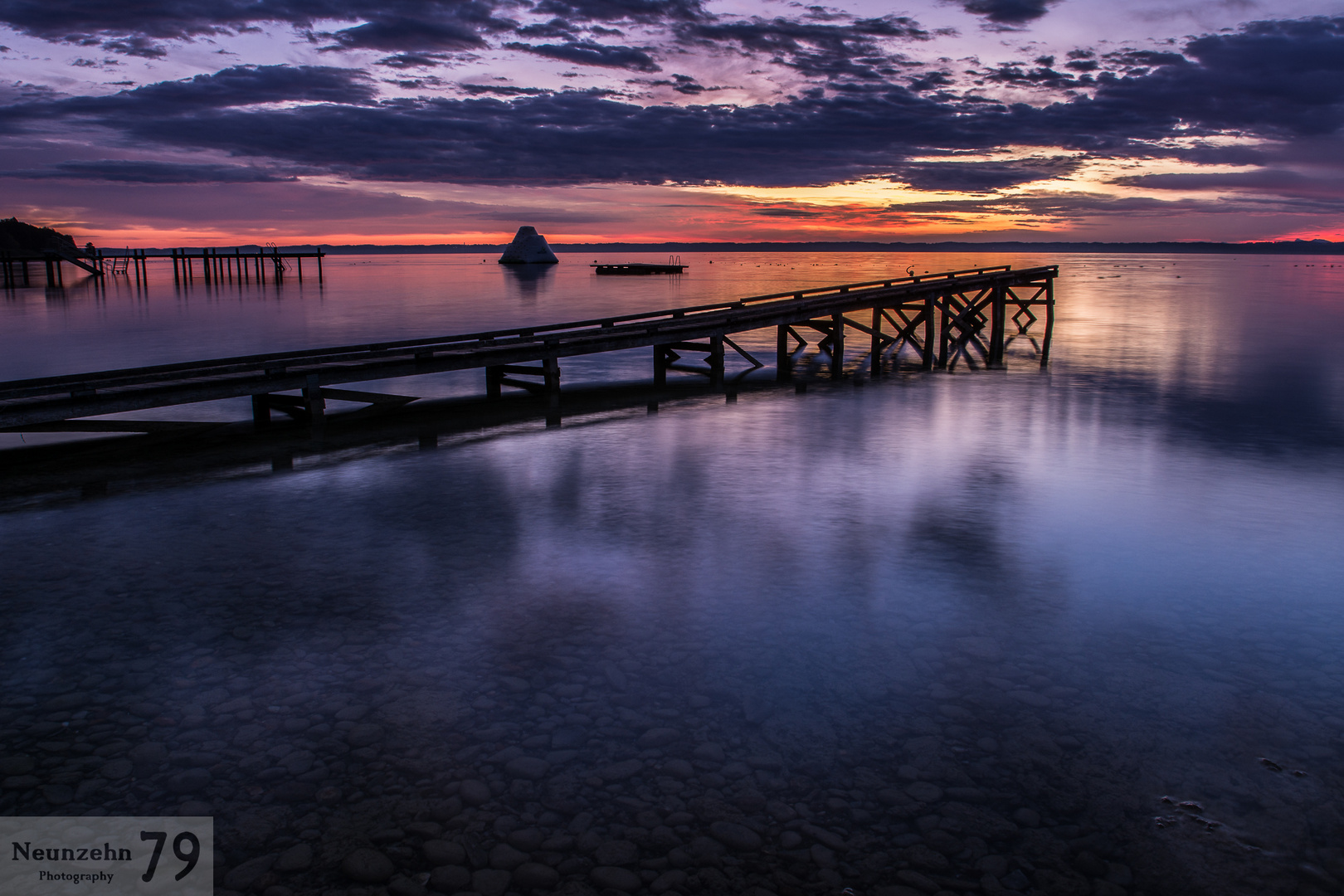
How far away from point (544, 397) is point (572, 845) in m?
15.4

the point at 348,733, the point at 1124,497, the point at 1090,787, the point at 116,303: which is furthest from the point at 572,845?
the point at 116,303

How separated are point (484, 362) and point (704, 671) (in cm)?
1249

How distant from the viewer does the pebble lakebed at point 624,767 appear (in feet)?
13.6

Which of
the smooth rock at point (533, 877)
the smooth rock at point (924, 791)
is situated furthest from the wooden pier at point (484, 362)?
the smooth rock at point (924, 791)

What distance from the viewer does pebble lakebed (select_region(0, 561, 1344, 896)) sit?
4.16 m

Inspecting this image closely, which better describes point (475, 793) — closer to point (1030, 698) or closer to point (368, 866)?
point (368, 866)

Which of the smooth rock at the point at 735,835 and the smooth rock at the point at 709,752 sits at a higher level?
the smooth rock at the point at 709,752

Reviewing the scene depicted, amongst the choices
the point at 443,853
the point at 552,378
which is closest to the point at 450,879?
the point at 443,853

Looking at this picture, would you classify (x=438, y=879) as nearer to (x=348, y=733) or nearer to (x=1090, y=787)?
(x=348, y=733)

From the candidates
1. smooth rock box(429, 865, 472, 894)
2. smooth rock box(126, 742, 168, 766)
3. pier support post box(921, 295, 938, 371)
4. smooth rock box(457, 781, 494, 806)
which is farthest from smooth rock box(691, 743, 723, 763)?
pier support post box(921, 295, 938, 371)

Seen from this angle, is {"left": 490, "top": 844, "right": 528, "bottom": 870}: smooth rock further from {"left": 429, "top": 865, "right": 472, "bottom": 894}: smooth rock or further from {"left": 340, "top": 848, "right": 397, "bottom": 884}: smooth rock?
{"left": 340, "top": 848, "right": 397, "bottom": 884}: smooth rock

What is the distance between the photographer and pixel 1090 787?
15.6ft

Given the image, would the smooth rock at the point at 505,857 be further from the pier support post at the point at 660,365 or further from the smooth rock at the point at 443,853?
the pier support post at the point at 660,365

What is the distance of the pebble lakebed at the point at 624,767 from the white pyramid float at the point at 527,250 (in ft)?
605
